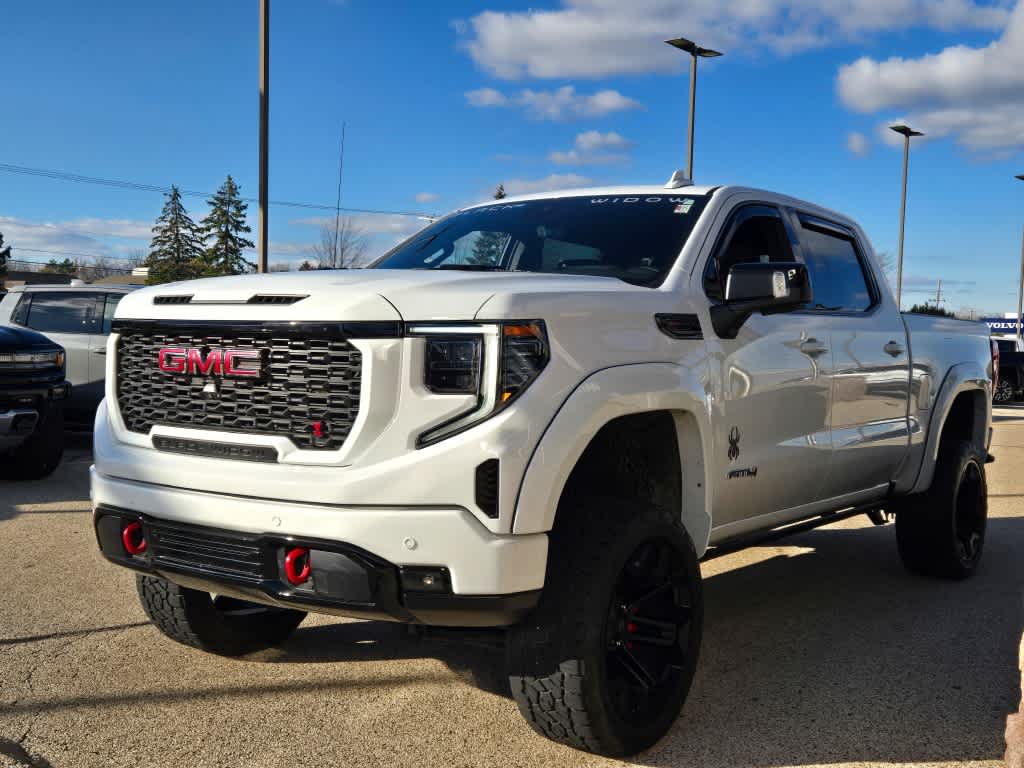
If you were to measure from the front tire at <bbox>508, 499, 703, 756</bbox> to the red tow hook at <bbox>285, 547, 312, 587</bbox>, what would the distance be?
66 cm

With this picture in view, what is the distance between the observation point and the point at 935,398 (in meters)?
5.82

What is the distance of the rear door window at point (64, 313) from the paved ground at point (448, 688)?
242 inches

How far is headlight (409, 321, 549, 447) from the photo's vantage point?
2975mm

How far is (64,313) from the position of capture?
11766 millimetres

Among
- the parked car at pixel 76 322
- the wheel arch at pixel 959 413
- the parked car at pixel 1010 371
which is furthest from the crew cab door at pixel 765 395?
the parked car at pixel 1010 371

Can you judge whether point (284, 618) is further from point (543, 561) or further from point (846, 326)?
point (846, 326)

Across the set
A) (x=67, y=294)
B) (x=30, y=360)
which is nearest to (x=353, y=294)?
(x=30, y=360)

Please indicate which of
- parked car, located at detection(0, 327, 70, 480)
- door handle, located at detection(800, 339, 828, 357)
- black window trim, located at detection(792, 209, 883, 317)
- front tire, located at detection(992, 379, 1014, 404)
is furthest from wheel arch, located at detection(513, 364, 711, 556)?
front tire, located at detection(992, 379, 1014, 404)

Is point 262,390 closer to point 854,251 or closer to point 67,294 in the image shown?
point 854,251

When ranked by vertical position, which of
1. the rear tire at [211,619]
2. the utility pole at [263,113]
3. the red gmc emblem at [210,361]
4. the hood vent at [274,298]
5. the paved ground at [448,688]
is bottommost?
the paved ground at [448,688]

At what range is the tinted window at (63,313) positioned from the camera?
11.6 meters

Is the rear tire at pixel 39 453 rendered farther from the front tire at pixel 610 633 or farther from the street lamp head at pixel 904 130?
the street lamp head at pixel 904 130

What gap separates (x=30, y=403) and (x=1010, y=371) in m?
24.0

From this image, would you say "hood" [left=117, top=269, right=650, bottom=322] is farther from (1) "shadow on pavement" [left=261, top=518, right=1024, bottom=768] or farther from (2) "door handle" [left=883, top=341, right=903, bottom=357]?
(2) "door handle" [left=883, top=341, right=903, bottom=357]
